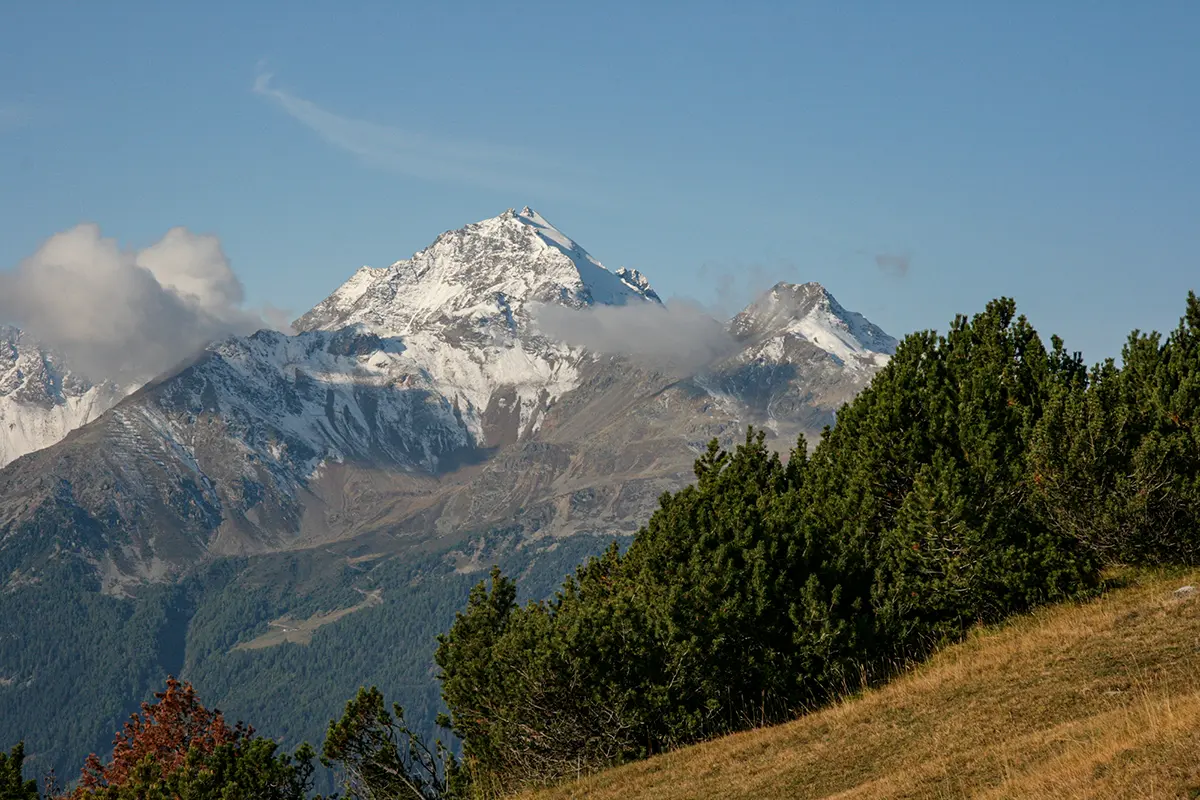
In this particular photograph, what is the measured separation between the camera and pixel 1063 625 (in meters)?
36.4

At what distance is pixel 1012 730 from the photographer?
27.0 meters

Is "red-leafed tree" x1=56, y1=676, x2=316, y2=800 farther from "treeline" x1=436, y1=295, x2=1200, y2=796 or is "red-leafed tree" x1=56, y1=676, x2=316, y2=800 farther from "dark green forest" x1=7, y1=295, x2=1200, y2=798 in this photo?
"treeline" x1=436, y1=295, x2=1200, y2=796

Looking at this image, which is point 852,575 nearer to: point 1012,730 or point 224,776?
point 1012,730

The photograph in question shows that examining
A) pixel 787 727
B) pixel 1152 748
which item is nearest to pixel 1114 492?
pixel 787 727

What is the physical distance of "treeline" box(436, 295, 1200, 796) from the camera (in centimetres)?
3881

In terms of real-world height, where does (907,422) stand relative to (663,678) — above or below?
above

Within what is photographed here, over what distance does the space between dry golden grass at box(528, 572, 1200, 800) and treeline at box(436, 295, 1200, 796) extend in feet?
5.88

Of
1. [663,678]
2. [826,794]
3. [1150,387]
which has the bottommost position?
[826,794]

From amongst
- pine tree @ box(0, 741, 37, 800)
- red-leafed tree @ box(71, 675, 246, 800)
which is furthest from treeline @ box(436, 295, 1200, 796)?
red-leafed tree @ box(71, 675, 246, 800)

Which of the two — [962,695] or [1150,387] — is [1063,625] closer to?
[962,695]

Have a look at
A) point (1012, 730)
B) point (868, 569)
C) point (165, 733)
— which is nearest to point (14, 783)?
A: point (165, 733)

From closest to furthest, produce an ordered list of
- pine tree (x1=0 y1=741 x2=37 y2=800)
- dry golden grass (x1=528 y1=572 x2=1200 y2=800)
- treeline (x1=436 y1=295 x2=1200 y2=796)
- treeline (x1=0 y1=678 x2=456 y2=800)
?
dry golden grass (x1=528 y1=572 x2=1200 y2=800), treeline (x1=436 y1=295 x2=1200 y2=796), treeline (x1=0 y1=678 x2=456 y2=800), pine tree (x1=0 y1=741 x2=37 y2=800)

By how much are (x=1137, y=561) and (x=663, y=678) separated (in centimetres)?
1790

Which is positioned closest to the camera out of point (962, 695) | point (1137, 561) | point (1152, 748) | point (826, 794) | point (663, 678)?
point (1152, 748)
